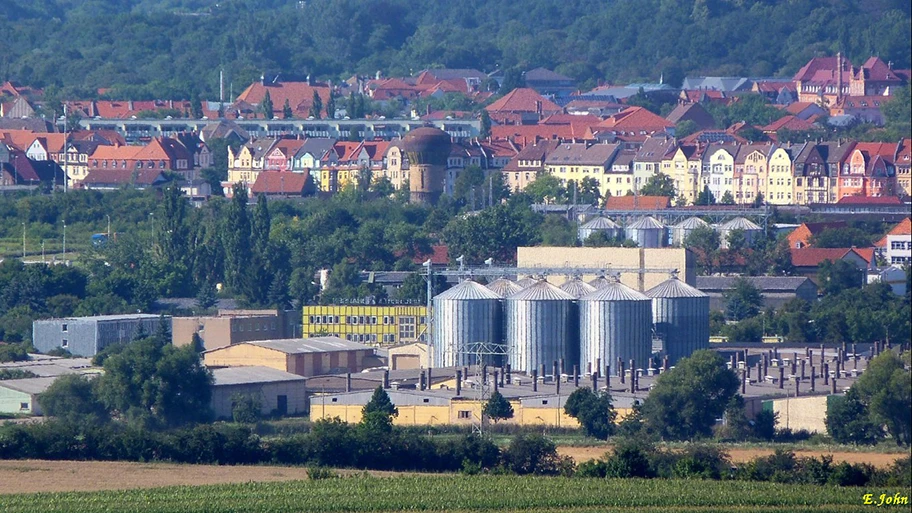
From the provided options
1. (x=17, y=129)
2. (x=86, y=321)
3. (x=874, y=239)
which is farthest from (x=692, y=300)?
(x=17, y=129)

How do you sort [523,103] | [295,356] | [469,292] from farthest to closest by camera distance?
[523,103]
[469,292]
[295,356]

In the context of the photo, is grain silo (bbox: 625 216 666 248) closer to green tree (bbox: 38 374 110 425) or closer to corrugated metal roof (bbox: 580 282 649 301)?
corrugated metal roof (bbox: 580 282 649 301)

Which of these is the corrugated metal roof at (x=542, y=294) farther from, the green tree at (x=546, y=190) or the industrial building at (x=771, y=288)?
the green tree at (x=546, y=190)

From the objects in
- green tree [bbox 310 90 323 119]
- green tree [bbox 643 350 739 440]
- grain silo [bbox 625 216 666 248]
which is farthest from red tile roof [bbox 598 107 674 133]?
green tree [bbox 643 350 739 440]

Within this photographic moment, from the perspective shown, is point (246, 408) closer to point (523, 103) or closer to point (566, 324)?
point (566, 324)

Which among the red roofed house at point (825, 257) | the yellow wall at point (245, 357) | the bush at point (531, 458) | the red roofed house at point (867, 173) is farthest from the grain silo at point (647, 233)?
the bush at point (531, 458)

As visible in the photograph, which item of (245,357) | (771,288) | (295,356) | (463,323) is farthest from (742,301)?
(245,357)
